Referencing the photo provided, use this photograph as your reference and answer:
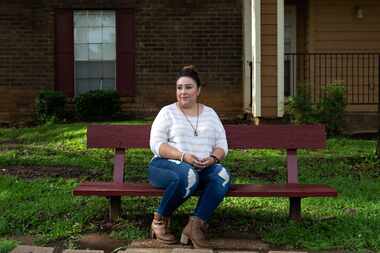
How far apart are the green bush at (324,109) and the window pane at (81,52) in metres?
4.68

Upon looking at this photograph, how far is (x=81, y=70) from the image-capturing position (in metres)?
13.5

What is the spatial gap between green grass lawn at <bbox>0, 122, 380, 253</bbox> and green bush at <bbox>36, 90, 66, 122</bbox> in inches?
155

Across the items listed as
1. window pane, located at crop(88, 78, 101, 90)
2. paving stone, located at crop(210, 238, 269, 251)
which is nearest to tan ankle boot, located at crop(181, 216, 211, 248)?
paving stone, located at crop(210, 238, 269, 251)

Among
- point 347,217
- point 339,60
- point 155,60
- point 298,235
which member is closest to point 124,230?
point 298,235

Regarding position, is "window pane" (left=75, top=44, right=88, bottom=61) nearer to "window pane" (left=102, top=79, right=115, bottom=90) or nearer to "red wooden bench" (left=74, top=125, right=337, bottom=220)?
"window pane" (left=102, top=79, right=115, bottom=90)

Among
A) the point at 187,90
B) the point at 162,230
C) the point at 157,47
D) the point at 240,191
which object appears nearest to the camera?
the point at 162,230

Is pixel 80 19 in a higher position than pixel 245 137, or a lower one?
higher

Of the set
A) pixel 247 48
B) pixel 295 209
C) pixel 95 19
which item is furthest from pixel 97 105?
pixel 295 209

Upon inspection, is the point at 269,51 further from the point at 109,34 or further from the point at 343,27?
the point at 109,34

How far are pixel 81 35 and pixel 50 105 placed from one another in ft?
5.59

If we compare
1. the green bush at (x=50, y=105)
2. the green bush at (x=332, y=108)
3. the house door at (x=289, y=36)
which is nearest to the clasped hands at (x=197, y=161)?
the green bush at (x=332, y=108)

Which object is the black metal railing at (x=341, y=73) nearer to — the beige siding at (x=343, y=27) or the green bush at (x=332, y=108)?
the beige siding at (x=343, y=27)

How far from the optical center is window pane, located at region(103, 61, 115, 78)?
13430 mm

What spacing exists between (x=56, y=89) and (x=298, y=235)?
901 cm
